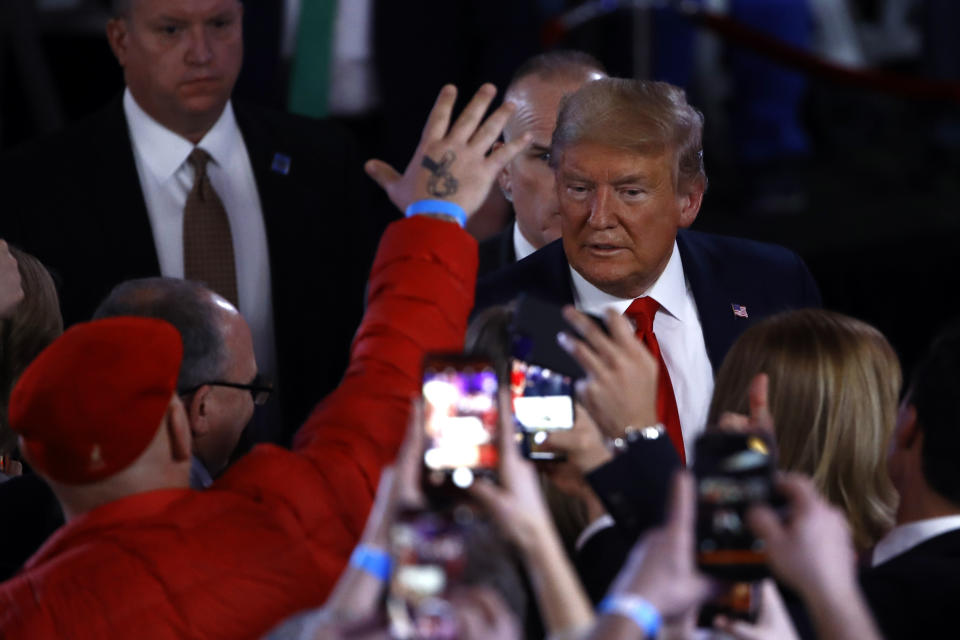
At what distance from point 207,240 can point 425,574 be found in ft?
8.65

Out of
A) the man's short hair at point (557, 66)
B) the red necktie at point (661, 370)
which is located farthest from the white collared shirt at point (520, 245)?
the red necktie at point (661, 370)

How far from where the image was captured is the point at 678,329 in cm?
331

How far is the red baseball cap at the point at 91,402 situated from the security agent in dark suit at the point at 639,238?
118cm

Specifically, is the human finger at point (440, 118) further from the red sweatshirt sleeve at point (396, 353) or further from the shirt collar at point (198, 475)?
the shirt collar at point (198, 475)

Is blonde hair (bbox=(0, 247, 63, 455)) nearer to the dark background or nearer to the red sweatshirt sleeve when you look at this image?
the red sweatshirt sleeve

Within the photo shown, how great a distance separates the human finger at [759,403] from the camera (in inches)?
87.0

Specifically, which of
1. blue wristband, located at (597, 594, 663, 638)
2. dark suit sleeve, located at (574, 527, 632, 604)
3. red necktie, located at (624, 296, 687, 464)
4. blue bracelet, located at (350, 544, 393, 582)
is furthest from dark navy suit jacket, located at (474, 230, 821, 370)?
blue wristband, located at (597, 594, 663, 638)

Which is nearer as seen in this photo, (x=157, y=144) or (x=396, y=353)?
(x=396, y=353)

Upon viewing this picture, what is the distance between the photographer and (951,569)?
204 centimetres

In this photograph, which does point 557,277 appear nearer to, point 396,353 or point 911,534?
point 396,353

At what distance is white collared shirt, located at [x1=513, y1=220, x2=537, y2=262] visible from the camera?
390 cm

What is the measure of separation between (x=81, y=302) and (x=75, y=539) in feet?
5.95

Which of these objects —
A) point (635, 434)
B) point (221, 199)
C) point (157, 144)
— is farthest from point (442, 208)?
point (157, 144)

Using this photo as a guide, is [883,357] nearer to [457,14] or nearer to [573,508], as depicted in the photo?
[573,508]
